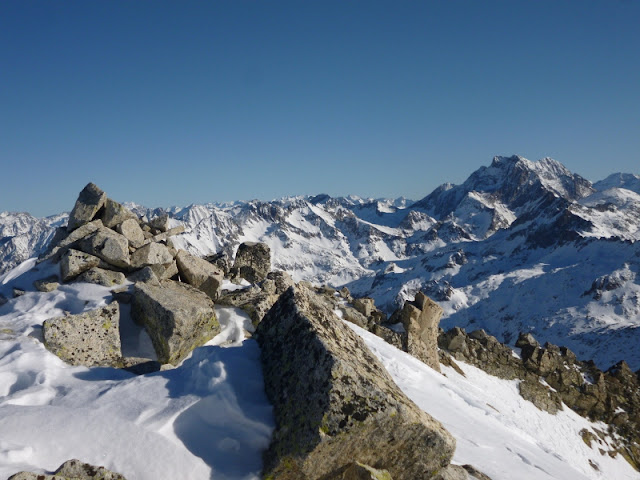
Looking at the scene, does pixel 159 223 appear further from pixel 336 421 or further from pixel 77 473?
pixel 336 421

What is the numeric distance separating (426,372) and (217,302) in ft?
45.2

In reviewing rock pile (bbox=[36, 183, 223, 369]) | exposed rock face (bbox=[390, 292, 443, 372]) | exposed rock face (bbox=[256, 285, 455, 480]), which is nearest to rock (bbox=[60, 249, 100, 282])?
rock pile (bbox=[36, 183, 223, 369])

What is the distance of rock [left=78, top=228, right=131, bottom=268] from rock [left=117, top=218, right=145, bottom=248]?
172cm

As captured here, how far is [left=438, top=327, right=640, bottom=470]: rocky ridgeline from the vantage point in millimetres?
40469

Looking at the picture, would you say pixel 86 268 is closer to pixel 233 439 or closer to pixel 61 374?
pixel 61 374

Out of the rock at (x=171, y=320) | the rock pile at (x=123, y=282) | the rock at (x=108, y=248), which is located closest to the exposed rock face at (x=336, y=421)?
the rock at (x=171, y=320)

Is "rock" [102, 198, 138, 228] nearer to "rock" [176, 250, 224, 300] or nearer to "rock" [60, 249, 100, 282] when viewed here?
"rock" [60, 249, 100, 282]

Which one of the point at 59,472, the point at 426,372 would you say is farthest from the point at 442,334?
the point at 59,472

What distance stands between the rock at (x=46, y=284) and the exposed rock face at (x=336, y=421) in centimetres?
1046

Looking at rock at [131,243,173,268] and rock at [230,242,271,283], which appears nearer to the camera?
rock at [131,243,173,268]

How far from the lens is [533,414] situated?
3666 centimetres

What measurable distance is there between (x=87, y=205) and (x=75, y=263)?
4180 millimetres

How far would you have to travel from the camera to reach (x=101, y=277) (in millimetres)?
14242

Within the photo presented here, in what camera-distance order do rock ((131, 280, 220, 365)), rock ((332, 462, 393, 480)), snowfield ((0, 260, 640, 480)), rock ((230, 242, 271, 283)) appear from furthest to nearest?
rock ((230, 242, 271, 283)), rock ((131, 280, 220, 365)), rock ((332, 462, 393, 480)), snowfield ((0, 260, 640, 480))
